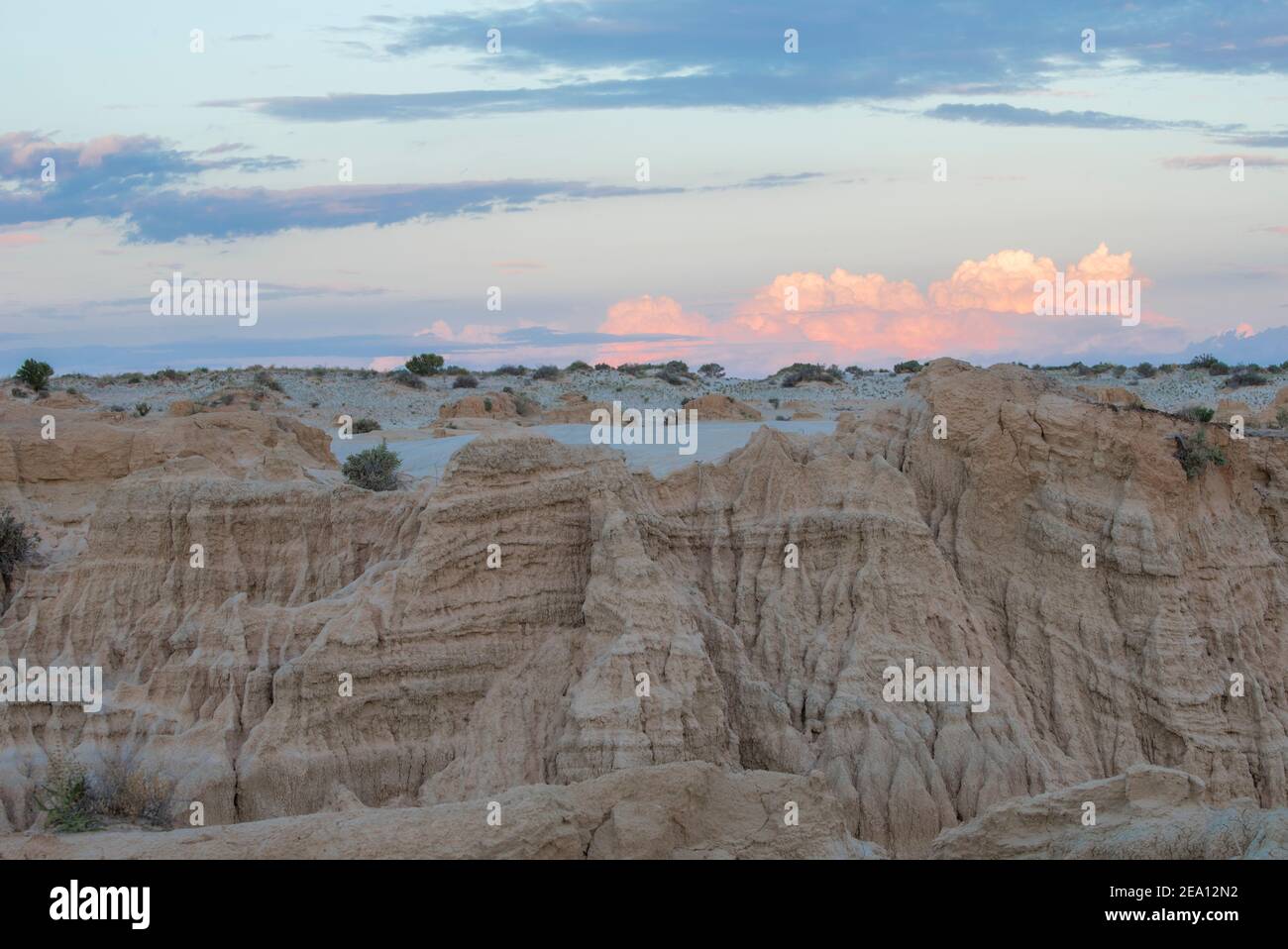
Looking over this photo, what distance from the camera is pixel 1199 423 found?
23.1m

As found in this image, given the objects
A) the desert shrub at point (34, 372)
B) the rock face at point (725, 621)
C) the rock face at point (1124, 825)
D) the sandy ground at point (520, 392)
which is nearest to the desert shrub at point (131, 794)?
the rock face at point (725, 621)

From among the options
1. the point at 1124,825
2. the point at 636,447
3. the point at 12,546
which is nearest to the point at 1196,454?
the point at 1124,825

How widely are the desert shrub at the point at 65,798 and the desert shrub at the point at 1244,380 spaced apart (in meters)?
51.2

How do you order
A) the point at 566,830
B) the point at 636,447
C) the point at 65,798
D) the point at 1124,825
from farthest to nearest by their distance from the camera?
the point at 636,447 → the point at 65,798 → the point at 1124,825 → the point at 566,830

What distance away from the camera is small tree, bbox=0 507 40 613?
25578mm

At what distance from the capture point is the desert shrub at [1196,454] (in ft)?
74.0

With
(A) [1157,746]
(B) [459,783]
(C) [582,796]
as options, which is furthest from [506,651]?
(A) [1157,746]

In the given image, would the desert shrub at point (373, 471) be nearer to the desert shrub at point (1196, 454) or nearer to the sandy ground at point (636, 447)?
the sandy ground at point (636, 447)

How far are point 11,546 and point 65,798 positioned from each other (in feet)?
35.1

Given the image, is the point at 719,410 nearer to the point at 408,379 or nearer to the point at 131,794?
the point at 408,379

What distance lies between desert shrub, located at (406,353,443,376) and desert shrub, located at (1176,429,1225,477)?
174 ft

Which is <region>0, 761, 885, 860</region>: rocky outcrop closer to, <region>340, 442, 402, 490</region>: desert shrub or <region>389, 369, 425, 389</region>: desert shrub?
<region>340, 442, 402, 490</region>: desert shrub

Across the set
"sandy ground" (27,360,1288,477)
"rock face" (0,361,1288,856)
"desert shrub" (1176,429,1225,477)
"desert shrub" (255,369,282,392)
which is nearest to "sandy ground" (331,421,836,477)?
"sandy ground" (27,360,1288,477)

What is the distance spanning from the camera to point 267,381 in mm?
63281
